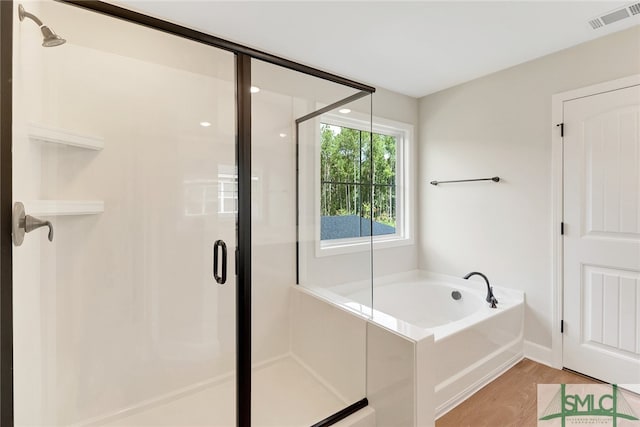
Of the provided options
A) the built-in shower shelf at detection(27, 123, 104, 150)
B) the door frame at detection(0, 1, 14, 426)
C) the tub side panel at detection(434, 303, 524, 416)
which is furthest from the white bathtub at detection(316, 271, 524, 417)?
the built-in shower shelf at detection(27, 123, 104, 150)

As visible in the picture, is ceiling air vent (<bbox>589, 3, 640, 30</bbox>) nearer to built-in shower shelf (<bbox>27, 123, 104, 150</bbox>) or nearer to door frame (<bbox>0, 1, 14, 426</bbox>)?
door frame (<bbox>0, 1, 14, 426</bbox>)

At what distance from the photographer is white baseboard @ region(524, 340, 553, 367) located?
2240 mm

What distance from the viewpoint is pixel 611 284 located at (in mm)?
1968

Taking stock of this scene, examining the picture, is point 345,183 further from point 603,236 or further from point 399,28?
point 603,236

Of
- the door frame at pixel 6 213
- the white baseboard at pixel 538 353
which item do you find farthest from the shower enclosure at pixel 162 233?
the white baseboard at pixel 538 353

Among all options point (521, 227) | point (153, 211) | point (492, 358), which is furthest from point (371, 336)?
point (521, 227)

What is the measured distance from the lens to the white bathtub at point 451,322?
1.79 meters

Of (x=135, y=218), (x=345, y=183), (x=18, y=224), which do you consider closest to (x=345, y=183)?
(x=345, y=183)

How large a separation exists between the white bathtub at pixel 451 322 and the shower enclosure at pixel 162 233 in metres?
0.38

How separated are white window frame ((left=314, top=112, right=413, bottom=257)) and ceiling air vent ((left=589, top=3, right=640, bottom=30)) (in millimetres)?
1487

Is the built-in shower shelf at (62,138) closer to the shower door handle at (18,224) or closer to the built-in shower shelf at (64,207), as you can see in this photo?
the built-in shower shelf at (64,207)

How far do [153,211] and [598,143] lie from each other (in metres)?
2.94

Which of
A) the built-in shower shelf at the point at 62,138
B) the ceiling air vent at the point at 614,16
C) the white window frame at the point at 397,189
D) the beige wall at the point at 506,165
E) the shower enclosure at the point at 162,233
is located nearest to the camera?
the built-in shower shelf at the point at 62,138

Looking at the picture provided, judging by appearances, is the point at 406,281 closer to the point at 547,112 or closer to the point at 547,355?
the point at 547,355
